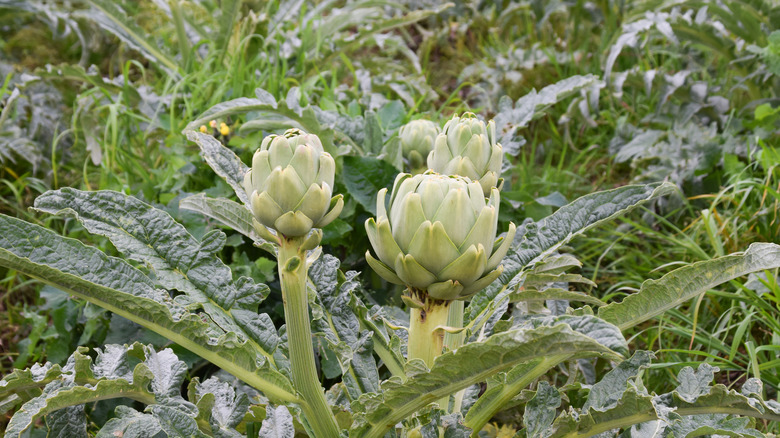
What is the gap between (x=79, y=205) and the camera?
109 cm

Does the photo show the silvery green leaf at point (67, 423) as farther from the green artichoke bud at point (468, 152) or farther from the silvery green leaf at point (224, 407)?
the green artichoke bud at point (468, 152)

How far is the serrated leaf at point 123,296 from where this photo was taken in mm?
919

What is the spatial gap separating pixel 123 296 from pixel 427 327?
40 centimetres

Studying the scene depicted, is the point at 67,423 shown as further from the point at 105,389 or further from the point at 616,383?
the point at 616,383

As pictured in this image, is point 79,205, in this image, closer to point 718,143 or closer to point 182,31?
point 182,31

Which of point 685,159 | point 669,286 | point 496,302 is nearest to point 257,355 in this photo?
point 496,302

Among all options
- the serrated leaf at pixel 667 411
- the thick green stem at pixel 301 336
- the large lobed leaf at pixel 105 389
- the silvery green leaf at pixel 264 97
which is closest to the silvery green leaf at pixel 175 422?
the large lobed leaf at pixel 105 389

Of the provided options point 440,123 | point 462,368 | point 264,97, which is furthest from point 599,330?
point 440,123

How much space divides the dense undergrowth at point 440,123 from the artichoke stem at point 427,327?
17.2 inches

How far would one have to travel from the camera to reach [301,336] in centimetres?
94

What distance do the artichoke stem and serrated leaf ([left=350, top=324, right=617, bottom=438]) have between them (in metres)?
0.08

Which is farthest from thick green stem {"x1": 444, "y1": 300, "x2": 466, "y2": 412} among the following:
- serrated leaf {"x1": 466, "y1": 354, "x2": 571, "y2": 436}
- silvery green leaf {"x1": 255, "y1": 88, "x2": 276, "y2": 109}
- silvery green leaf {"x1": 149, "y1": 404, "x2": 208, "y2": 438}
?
silvery green leaf {"x1": 255, "y1": 88, "x2": 276, "y2": 109}

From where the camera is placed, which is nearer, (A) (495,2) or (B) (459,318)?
(B) (459,318)

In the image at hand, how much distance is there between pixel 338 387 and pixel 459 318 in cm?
30
